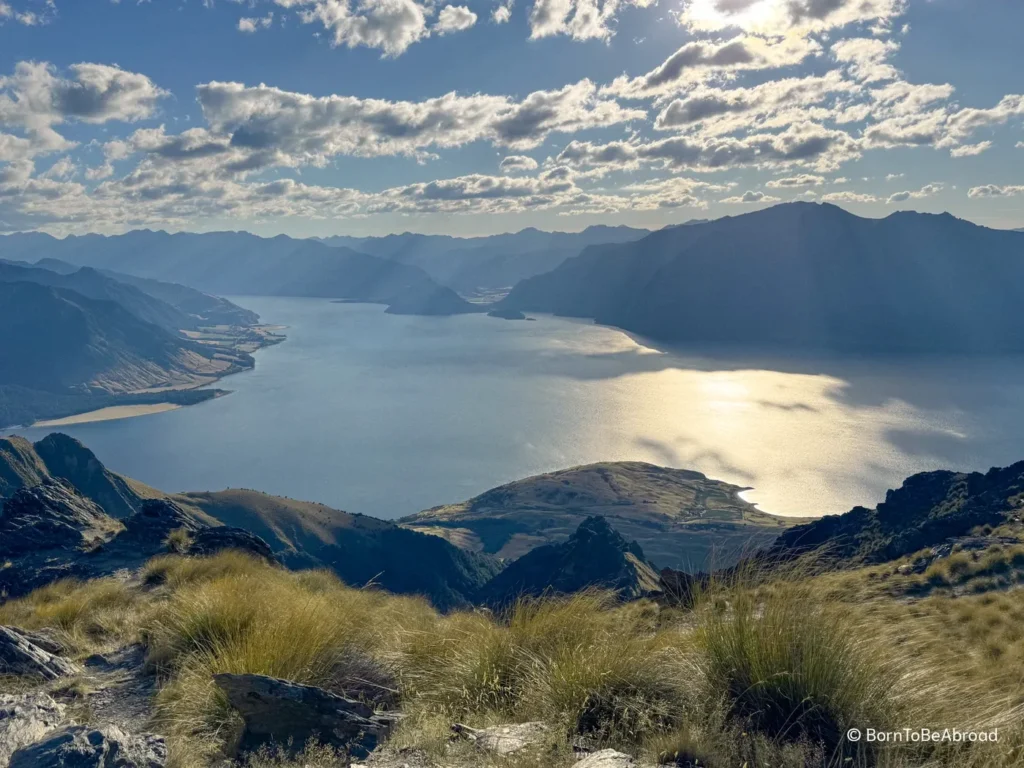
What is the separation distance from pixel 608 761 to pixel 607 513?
11567 cm

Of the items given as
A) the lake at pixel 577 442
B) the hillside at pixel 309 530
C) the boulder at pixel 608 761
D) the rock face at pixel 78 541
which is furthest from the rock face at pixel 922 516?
the lake at pixel 577 442

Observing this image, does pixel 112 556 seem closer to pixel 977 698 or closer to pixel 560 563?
pixel 977 698

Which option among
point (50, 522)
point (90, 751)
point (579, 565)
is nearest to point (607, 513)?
point (579, 565)

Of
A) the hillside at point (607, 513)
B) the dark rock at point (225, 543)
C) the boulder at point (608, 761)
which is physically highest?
the boulder at point (608, 761)

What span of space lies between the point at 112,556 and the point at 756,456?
13807cm

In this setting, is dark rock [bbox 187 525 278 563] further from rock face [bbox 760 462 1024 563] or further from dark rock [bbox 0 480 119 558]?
rock face [bbox 760 462 1024 563]

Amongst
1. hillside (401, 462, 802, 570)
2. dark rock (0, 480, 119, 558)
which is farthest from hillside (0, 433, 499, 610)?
dark rock (0, 480, 119, 558)

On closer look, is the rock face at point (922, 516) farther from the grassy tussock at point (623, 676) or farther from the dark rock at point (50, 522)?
the dark rock at point (50, 522)

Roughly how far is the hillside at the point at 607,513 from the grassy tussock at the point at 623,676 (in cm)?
9760

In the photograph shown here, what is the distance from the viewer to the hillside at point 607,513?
105m

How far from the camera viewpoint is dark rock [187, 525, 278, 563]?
16.4 metres

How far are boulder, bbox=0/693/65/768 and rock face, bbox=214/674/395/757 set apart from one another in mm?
1161

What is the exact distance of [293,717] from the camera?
4746 millimetres

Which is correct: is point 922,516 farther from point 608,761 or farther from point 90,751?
point 90,751
